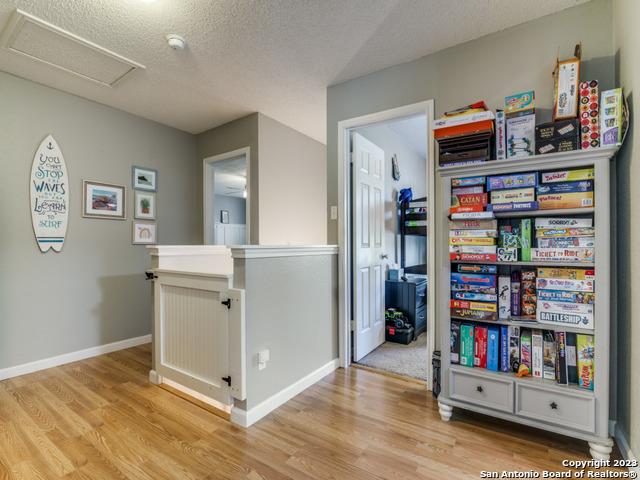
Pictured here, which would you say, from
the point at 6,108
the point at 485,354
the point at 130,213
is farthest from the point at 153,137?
the point at 485,354

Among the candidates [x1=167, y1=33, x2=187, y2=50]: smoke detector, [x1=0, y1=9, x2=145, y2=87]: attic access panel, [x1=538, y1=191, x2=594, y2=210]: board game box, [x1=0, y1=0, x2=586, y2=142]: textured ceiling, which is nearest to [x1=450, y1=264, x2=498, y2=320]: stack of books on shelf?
[x1=538, y1=191, x2=594, y2=210]: board game box

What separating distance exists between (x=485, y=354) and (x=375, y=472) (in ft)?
2.90

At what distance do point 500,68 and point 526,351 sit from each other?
1757mm

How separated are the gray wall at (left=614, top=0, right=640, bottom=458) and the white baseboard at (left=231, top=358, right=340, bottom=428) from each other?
1758mm

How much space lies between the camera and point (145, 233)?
344 centimetres

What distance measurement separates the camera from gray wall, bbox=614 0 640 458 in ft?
4.64

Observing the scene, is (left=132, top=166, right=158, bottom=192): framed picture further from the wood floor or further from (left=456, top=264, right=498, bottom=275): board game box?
(left=456, top=264, right=498, bottom=275): board game box

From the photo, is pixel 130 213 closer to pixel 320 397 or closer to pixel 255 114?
pixel 255 114

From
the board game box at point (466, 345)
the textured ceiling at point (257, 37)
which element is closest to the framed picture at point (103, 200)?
the textured ceiling at point (257, 37)

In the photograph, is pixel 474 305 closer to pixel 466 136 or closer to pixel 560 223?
pixel 560 223

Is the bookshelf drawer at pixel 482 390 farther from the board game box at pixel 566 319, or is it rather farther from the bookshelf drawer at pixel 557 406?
the board game box at pixel 566 319

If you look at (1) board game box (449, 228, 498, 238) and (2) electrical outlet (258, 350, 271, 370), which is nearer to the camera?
(1) board game box (449, 228, 498, 238)

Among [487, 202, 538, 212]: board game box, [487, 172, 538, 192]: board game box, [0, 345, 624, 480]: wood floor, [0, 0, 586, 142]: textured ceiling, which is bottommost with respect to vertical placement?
[0, 345, 624, 480]: wood floor

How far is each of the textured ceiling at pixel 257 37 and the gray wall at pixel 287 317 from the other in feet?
4.88
